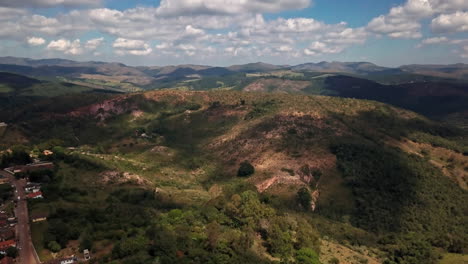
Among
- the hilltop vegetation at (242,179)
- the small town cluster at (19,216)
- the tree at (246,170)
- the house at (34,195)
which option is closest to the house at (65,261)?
the small town cluster at (19,216)

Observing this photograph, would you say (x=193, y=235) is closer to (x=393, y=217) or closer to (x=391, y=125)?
(x=393, y=217)

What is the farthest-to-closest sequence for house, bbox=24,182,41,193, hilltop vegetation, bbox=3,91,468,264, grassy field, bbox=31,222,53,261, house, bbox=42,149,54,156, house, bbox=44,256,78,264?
1. house, bbox=42,149,54,156
2. house, bbox=24,182,41,193
3. hilltop vegetation, bbox=3,91,468,264
4. grassy field, bbox=31,222,53,261
5. house, bbox=44,256,78,264

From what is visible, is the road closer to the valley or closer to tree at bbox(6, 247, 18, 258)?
tree at bbox(6, 247, 18, 258)

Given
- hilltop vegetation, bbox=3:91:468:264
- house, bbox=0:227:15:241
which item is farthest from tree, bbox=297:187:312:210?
house, bbox=0:227:15:241

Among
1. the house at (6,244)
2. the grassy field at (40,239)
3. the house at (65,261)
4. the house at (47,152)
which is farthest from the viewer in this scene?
the house at (47,152)

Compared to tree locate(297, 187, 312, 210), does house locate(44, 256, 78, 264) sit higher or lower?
higher

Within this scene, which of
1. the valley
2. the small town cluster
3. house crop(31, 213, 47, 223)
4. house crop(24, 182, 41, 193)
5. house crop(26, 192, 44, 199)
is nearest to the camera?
the small town cluster

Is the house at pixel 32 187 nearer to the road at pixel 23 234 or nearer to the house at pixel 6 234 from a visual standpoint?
the road at pixel 23 234

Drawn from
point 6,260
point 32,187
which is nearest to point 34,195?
point 32,187
